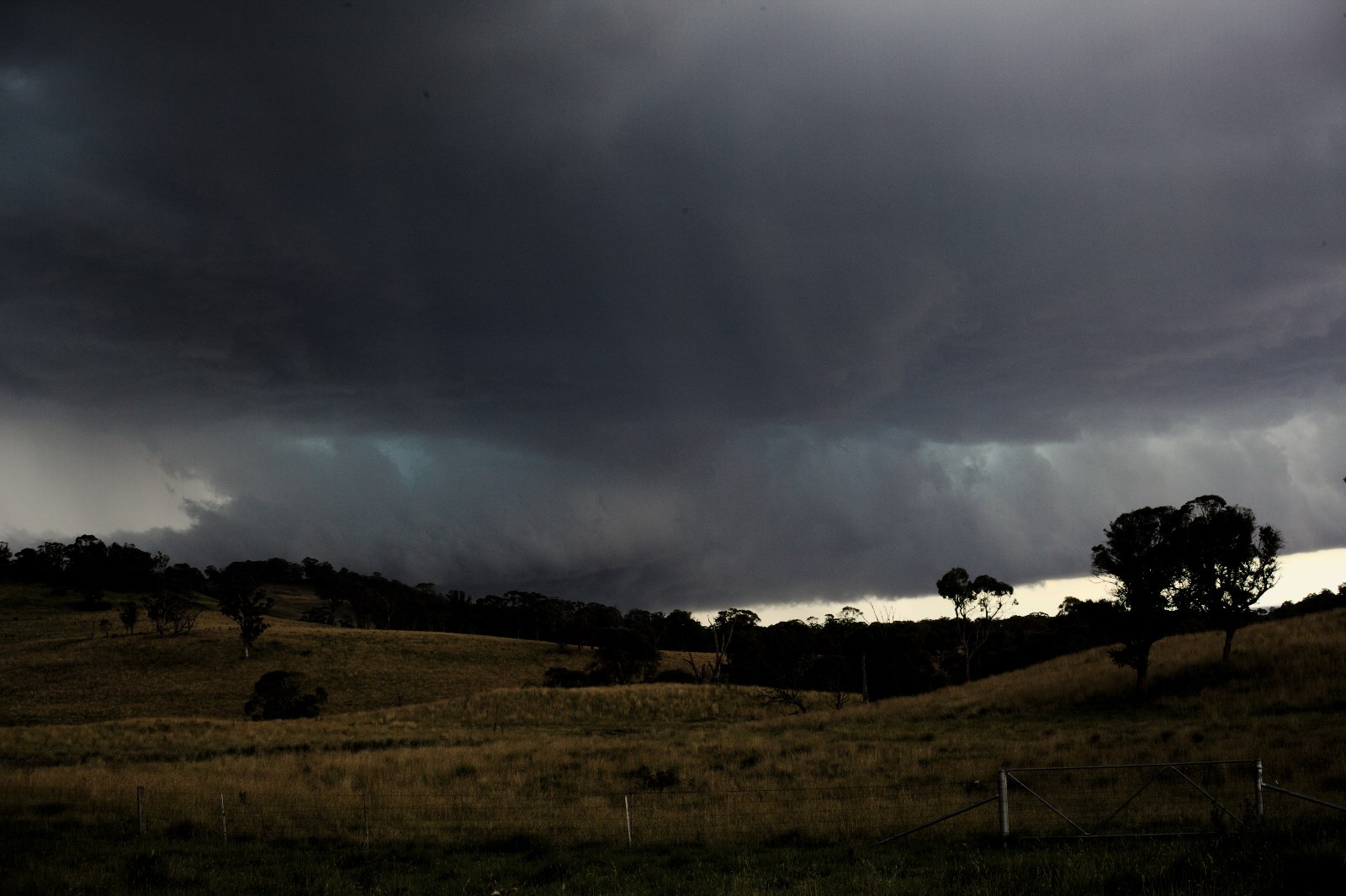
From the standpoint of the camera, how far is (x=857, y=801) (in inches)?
829

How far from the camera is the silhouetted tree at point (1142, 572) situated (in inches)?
1859

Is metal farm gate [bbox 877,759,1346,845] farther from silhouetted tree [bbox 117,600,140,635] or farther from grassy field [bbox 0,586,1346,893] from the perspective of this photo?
silhouetted tree [bbox 117,600,140,635]

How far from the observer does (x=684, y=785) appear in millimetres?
27000

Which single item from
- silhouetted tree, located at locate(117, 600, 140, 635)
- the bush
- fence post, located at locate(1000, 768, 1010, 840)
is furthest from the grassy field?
silhouetted tree, located at locate(117, 600, 140, 635)

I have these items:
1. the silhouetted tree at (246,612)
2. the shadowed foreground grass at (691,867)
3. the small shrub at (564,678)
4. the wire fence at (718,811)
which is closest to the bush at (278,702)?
the small shrub at (564,678)

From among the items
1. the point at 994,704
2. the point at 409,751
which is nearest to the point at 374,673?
the point at 409,751

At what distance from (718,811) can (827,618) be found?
82463 millimetres

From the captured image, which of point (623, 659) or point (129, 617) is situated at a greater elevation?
point (129, 617)

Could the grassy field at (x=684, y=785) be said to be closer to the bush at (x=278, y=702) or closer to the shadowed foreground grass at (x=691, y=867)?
the shadowed foreground grass at (x=691, y=867)

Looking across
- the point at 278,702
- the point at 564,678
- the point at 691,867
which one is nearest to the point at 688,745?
the point at 691,867

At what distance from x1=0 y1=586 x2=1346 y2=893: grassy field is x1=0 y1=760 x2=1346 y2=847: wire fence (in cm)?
14

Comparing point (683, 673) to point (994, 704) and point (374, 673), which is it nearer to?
point (374, 673)

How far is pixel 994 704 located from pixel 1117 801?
2978 centimetres

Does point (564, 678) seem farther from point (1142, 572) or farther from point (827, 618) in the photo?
point (1142, 572)
